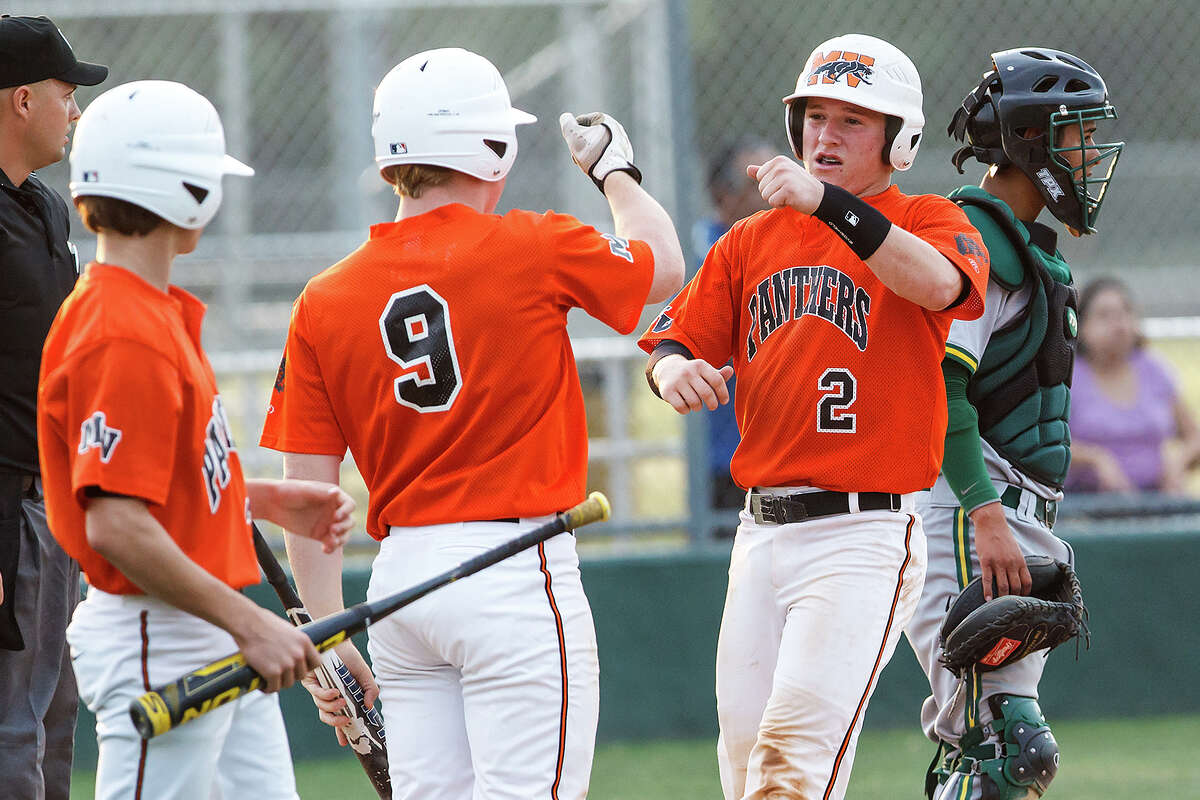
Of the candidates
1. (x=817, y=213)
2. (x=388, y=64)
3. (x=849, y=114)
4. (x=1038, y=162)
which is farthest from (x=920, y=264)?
(x=388, y=64)

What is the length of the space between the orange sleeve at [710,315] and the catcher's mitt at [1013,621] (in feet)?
3.09

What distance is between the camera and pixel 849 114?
3.87 m

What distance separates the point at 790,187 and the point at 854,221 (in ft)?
0.56

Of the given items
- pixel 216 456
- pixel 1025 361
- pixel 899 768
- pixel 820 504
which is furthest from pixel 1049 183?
pixel 899 768

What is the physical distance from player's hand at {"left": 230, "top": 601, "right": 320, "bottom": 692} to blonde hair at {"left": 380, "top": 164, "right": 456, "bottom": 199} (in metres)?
1.03

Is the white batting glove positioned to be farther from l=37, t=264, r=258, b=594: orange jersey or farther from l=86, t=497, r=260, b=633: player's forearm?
l=86, t=497, r=260, b=633: player's forearm

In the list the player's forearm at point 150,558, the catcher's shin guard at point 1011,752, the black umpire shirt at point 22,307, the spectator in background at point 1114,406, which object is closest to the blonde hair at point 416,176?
the player's forearm at point 150,558

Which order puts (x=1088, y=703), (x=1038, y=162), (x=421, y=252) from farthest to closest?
(x=1088, y=703), (x=1038, y=162), (x=421, y=252)

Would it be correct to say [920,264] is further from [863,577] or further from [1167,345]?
[1167,345]

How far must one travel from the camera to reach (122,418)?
2719mm

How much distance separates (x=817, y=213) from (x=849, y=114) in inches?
19.5

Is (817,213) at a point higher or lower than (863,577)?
higher

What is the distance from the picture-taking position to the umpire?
13.4 feet

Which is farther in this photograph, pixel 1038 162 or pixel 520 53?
pixel 520 53
